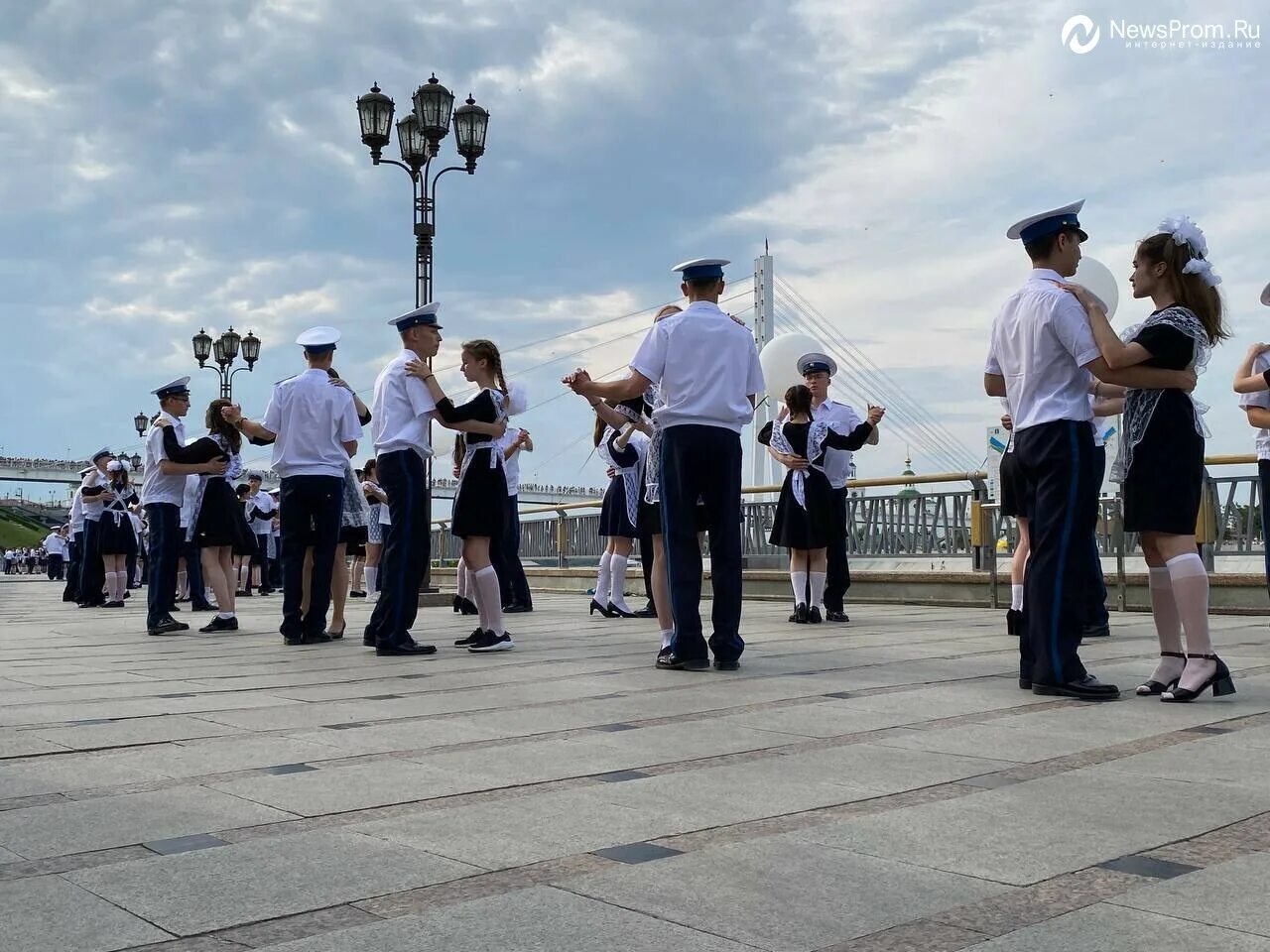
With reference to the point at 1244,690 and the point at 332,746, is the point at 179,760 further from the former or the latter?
the point at 1244,690

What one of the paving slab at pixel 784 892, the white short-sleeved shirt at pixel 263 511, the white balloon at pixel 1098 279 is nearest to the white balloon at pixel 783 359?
the white balloon at pixel 1098 279

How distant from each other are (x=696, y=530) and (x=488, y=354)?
216cm

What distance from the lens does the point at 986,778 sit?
368 cm

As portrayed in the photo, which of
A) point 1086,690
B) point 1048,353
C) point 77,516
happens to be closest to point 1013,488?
point 1048,353

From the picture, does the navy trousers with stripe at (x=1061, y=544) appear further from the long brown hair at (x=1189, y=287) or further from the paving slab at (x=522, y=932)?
the paving slab at (x=522, y=932)

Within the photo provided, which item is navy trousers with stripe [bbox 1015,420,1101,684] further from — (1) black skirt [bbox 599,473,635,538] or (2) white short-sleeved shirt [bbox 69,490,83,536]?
(2) white short-sleeved shirt [bbox 69,490,83,536]

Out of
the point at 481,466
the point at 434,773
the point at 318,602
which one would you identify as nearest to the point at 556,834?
the point at 434,773

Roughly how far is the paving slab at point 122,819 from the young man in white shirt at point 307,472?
539cm

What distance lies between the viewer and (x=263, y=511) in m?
20.1

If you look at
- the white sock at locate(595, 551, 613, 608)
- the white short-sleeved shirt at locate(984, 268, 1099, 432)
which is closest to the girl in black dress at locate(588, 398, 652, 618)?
the white sock at locate(595, 551, 613, 608)

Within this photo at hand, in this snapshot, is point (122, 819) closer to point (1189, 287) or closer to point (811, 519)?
point (1189, 287)

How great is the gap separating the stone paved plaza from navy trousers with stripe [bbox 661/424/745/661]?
1.38ft

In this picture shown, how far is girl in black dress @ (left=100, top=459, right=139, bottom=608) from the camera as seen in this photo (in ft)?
53.3

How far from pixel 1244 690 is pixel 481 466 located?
14.4 ft
